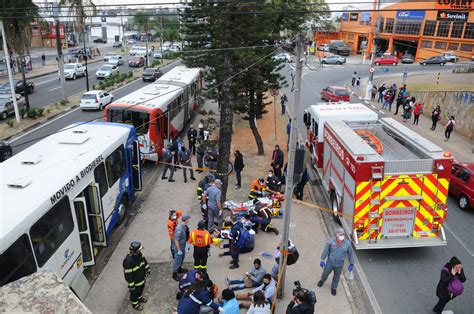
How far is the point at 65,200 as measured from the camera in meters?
8.73

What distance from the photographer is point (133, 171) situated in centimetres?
1405

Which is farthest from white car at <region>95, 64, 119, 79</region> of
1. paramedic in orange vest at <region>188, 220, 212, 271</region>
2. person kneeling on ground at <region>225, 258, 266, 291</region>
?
person kneeling on ground at <region>225, 258, 266, 291</region>

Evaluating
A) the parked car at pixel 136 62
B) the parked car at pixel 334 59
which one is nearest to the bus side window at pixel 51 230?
the parked car at pixel 136 62

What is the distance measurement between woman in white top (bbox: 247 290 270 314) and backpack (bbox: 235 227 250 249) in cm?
281

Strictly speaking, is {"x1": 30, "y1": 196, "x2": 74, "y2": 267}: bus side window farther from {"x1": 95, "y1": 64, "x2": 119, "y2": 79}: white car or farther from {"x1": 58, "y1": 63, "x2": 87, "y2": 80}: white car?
{"x1": 58, "y1": 63, "x2": 87, "y2": 80}: white car

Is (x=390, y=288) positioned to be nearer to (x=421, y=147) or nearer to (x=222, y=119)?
(x=421, y=147)

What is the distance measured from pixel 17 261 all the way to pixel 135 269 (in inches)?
87.3

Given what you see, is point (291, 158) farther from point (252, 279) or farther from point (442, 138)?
point (442, 138)

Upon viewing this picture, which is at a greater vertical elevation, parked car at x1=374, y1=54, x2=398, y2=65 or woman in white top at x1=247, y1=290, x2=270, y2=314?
woman in white top at x1=247, y1=290, x2=270, y2=314

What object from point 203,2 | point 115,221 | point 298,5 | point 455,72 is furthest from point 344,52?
point 115,221

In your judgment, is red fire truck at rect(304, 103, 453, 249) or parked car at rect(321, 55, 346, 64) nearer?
red fire truck at rect(304, 103, 453, 249)

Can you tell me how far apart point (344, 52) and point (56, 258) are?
6305cm

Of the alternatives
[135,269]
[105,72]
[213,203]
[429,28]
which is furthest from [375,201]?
[429,28]

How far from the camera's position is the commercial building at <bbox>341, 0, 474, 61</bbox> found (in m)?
50.6
